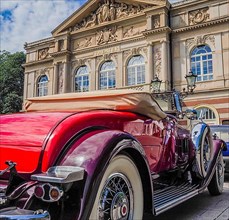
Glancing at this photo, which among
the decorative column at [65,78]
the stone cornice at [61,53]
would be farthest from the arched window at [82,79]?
the stone cornice at [61,53]

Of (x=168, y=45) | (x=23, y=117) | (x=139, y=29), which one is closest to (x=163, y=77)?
(x=168, y=45)

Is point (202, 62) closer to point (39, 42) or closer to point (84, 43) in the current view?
point (84, 43)

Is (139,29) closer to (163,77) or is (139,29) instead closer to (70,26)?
(163,77)

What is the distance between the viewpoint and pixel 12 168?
1.99 meters

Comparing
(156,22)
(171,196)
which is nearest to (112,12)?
(156,22)

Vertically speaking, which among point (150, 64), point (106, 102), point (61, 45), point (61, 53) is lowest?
point (106, 102)

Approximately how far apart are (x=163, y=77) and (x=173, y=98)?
1559 cm

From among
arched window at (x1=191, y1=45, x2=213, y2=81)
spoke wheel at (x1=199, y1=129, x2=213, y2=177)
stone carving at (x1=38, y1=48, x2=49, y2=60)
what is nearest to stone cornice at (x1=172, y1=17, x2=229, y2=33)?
arched window at (x1=191, y1=45, x2=213, y2=81)

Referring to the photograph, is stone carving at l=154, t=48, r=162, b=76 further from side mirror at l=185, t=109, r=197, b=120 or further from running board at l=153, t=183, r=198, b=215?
running board at l=153, t=183, r=198, b=215

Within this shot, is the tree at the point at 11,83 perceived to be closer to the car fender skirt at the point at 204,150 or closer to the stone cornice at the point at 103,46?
the stone cornice at the point at 103,46

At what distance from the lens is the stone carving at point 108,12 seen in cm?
2345

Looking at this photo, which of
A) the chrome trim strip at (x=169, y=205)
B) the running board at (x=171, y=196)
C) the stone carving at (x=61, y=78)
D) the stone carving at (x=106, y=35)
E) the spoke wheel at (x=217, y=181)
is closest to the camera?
the chrome trim strip at (x=169, y=205)

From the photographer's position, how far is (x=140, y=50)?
22094 millimetres

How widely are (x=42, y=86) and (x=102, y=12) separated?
9.06 m
